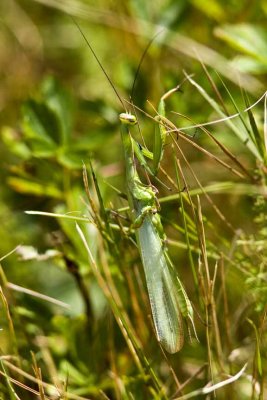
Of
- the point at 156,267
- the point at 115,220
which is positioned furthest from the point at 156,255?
the point at 115,220

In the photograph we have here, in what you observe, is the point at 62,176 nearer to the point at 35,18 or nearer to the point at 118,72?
the point at 118,72

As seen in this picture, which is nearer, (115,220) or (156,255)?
(156,255)

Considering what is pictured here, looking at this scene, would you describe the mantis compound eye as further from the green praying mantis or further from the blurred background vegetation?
the blurred background vegetation

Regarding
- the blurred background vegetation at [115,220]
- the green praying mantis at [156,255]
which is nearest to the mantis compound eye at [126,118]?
the green praying mantis at [156,255]

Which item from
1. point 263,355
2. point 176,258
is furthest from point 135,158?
point 176,258

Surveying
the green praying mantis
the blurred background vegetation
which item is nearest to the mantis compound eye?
the green praying mantis

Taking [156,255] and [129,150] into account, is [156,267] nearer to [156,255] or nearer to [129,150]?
[156,255]
